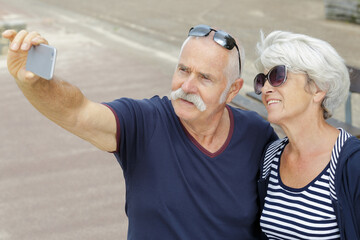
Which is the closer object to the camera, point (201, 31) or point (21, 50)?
point (21, 50)

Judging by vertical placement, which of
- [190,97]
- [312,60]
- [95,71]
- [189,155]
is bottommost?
[95,71]

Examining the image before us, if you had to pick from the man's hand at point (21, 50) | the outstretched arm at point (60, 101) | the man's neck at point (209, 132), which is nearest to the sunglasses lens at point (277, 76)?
the man's neck at point (209, 132)

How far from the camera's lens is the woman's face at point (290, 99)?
108 inches

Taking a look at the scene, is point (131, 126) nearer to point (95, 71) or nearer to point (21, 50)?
point (21, 50)

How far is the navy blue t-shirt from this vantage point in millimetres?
2670

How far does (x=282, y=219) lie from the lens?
9.12 feet

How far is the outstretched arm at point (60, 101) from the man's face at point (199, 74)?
1.29ft

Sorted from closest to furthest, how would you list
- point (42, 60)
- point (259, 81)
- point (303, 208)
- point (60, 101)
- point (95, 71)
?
point (42, 60)
point (60, 101)
point (303, 208)
point (259, 81)
point (95, 71)

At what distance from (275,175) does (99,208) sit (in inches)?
100

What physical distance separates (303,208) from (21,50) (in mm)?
1439

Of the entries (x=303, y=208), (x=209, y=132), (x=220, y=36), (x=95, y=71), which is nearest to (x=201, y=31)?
(x=220, y=36)

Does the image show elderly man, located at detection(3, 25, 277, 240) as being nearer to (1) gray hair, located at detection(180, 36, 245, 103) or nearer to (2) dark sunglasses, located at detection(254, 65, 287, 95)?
(1) gray hair, located at detection(180, 36, 245, 103)

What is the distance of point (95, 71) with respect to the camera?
941 centimetres

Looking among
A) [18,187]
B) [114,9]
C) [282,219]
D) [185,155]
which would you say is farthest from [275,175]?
[114,9]
